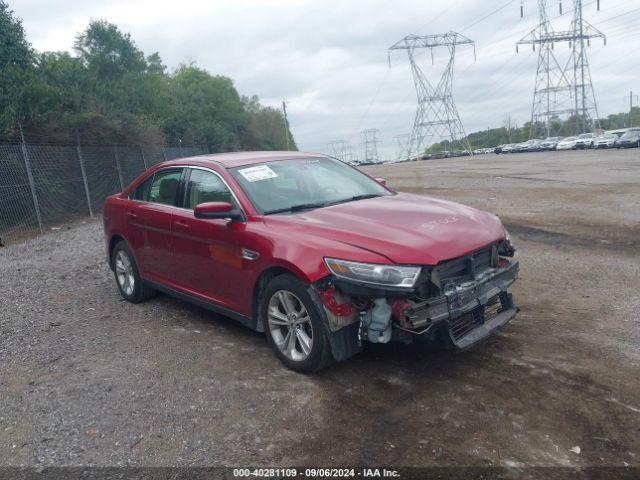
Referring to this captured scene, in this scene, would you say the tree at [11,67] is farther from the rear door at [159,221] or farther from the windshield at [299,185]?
the windshield at [299,185]

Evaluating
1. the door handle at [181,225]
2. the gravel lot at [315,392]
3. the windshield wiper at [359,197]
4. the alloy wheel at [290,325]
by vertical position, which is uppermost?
the windshield wiper at [359,197]

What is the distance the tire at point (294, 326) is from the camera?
4.14 metres

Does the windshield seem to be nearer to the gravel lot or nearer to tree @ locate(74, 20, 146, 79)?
the gravel lot

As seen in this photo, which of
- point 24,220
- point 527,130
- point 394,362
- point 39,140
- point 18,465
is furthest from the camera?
point 527,130

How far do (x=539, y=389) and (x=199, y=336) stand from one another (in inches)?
119

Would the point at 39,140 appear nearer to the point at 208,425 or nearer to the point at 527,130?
the point at 208,425

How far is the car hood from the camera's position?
13.0 feet

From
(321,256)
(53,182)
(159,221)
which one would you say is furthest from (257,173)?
(53,182)

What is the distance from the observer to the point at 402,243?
13.1 ft

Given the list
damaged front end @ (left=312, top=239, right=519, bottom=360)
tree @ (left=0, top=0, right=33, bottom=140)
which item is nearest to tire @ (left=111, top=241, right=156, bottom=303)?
damaged front end @ (left=312, top=239, right=519, bottom=360)

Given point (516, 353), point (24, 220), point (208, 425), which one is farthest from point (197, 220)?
point (24, 220)

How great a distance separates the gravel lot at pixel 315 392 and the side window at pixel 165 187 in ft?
4.07

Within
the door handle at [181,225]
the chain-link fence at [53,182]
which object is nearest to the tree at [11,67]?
the chain-link fence at [53,182]

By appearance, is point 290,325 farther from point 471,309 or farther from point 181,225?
point 181,225
